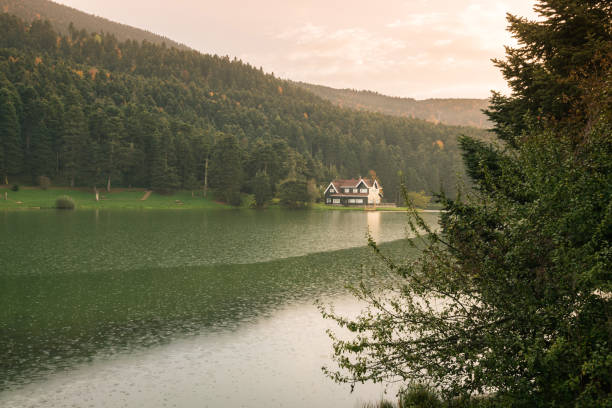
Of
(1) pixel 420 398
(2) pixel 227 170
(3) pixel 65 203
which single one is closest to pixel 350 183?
(2) pixel 227 170

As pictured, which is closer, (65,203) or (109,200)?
(65,203)

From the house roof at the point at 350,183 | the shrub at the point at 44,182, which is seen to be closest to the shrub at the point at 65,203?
the shrub at the point at 44,182

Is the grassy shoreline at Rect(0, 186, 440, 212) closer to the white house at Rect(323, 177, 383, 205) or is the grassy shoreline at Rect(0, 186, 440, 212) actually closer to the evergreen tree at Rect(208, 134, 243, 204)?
the evergreen tree at Rect(208, 134, 243, 204)

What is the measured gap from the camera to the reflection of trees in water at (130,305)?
17984 millimetres

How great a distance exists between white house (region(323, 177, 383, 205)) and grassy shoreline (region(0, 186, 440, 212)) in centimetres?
1657

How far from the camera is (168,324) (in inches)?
848

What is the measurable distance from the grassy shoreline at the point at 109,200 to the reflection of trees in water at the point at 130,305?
7229 cm

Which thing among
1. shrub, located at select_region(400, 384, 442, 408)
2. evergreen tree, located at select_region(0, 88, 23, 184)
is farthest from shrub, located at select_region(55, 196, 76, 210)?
shrub, located at select_region(400, 384, 442, 408)

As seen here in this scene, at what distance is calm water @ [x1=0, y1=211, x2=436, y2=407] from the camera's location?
15016 mm

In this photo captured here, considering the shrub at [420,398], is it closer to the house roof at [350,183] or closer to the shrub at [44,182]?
the shrub at [44,182]

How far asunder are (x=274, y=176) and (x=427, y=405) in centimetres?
11231

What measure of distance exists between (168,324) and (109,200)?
3633 inches

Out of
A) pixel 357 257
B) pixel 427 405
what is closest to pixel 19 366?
pixel 427 405

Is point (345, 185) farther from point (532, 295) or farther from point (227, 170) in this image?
point (532, 295)
